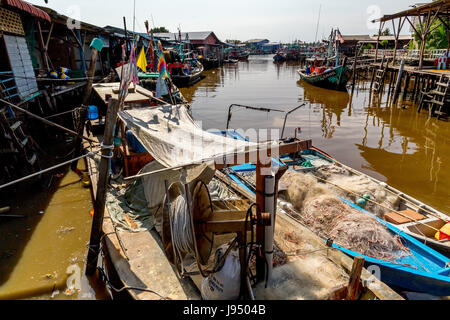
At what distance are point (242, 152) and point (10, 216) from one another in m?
7.63

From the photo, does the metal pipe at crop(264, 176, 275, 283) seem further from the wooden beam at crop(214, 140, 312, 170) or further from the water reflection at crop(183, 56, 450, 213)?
the water reflection at crop(183, 56, 450, 213)

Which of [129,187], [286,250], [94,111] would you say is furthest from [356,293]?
[94,111]

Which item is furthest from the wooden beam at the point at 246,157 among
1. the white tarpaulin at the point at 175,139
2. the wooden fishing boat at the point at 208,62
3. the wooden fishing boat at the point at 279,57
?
the wooden fishing boat at the point at 279,57

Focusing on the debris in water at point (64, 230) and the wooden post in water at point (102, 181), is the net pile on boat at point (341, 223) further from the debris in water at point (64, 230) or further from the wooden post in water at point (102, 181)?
the debris in water at point (64, 230)

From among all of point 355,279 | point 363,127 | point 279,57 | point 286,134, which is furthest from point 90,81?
point 279,57

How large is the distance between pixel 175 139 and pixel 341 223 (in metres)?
4.25

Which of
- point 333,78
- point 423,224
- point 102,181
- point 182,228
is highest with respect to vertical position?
point 102,181

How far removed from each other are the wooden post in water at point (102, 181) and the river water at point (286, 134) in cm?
106

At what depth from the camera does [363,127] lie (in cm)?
1919

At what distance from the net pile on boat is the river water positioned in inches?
197

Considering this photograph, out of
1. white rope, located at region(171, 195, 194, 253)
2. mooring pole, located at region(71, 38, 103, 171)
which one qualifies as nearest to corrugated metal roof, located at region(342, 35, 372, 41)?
mooring pole, located at region(71, 38, 103, 171)

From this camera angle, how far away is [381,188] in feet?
27.3

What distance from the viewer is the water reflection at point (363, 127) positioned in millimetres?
12266

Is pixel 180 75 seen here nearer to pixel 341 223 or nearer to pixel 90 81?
pixel 90 81
